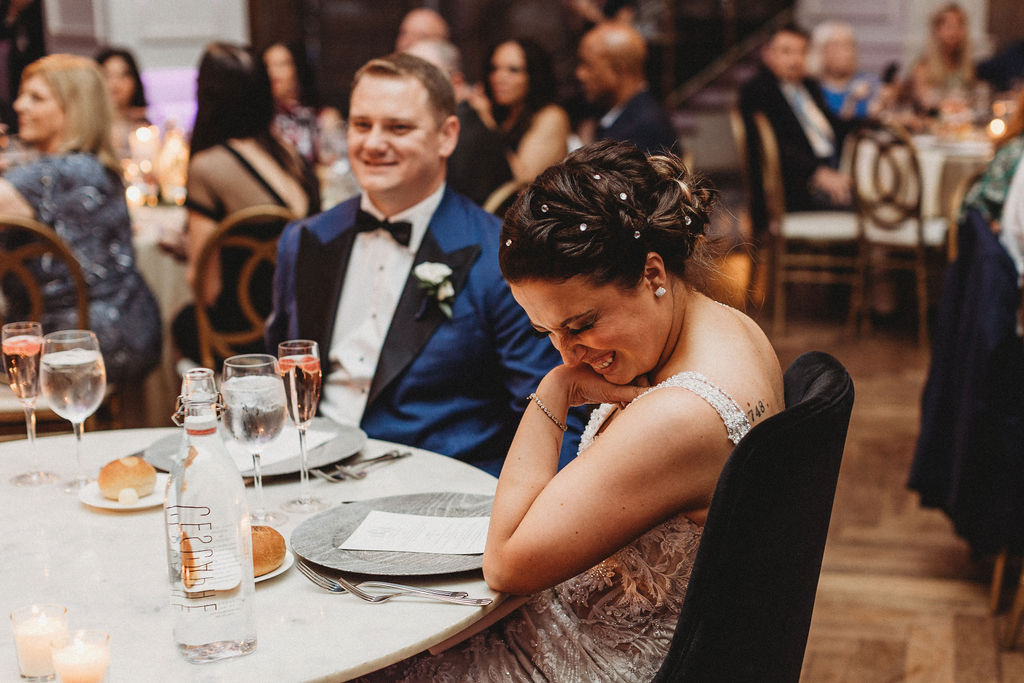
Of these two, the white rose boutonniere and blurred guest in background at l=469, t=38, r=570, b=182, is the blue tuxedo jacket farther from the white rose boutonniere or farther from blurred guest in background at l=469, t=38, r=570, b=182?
blurred guest in background at l=469, t=38, r=570, b=182

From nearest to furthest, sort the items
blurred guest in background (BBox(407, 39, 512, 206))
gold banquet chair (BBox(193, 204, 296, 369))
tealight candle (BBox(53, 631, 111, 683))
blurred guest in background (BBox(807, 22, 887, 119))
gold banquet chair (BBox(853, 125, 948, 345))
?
tealight candle (BBox(53, 631, 111, 683)), gold banquet chair (BBox(193, 204, 296, 369)), blurred guest in background (BBox(407, 39, 512, 206)), gold banquet chair (BBox(853, 125, 948, 345)), blurred guest in background (BBox(807, 22, 887, 119))

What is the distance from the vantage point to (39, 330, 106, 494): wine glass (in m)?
1.58

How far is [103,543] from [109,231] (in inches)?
87.3

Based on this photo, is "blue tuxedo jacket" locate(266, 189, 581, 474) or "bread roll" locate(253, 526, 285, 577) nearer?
"bread roll" locate(253, 526, 285, 577)

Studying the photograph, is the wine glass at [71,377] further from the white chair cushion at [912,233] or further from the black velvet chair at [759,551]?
the white chair cushion at [912,233]

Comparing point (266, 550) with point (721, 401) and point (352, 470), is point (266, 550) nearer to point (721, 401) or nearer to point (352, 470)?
point (352, 470)

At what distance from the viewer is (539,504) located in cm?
131

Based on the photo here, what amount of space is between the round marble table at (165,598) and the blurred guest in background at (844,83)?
5.97 meters

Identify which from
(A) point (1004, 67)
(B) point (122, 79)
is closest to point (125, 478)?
(B) point (122, 79)

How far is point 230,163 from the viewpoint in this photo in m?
3.45

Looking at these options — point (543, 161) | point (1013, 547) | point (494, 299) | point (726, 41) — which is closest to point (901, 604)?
point (1013, 547)

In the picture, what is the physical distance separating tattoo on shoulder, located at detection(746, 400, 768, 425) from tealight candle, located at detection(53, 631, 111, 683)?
0.79 metres

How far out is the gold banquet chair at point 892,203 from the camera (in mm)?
5441

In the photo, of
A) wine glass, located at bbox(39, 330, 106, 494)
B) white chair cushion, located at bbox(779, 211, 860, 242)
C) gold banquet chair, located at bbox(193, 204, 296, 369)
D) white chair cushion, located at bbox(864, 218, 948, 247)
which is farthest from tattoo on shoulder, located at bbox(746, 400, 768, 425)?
white chair cushion, located at bbox(779, 211, 860, 242)
